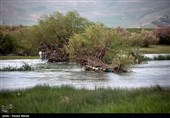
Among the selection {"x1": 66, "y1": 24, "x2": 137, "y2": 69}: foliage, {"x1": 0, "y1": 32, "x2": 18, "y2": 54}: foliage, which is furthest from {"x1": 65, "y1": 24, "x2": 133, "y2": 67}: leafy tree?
{"x1": 0, "y1": 32, "x2": 18, "y2": 54}: foliage

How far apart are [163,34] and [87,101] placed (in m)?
10.1

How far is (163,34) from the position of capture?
1970cm

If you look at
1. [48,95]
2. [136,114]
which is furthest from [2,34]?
[136,114]

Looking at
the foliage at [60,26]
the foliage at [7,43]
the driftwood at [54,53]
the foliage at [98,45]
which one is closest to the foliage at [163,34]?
the foliage at [98,45]

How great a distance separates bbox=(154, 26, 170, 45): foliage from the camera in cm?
1937

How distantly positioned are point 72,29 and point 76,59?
11296mm

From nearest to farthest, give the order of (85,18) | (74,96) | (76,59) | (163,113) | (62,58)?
(163,113) → (74,96) → (76,59) → (62,58) → (85,18)

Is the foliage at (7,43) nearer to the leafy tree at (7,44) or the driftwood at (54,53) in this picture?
the leafy tree at (7,44)

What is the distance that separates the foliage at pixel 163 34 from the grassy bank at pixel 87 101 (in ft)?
25.3

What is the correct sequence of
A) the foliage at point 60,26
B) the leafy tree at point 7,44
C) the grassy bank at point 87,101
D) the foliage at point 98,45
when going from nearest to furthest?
the grassy bank at point 87,101 → the foliage at point 98,45 → the foliage at point 60,26 → the leafy tree at point 7,44

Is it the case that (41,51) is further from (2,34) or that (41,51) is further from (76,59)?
(76,59)

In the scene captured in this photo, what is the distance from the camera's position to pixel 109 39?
2938 cm

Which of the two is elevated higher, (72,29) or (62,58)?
(72,29)

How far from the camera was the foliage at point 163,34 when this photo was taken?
63.6 feet
